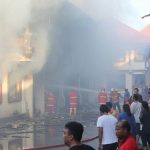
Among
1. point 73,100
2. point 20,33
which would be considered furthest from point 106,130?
point 73,100

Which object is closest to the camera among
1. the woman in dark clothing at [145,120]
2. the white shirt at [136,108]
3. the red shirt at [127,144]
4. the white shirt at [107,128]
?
the red shirt at [127,144]

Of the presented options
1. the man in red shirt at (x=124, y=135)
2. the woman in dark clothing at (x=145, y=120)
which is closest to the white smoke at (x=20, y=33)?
the woman in dark clothing at (x=145, y=120)

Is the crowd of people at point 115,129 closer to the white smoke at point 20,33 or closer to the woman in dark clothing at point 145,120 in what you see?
the woman in dark clothing at point 145,120

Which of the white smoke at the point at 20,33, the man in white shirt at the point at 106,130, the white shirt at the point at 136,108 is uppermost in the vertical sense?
the white smoke at the point at 20,33

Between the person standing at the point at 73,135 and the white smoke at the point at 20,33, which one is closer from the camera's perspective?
the person standing at the point at 73,135

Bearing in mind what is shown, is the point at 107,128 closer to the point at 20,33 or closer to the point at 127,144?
the point at 127,144

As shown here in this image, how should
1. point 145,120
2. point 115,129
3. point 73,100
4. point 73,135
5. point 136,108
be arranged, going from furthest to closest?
point 73,100 → point 136,108 → point 145,120 → point 115,129 → point 73,135

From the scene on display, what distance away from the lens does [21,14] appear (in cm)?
1135

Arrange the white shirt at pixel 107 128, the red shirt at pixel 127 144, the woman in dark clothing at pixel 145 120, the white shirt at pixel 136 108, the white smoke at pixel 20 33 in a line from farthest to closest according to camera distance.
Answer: the white smoke at pixel 20 33 → the white shirt at pixel 136 108 → the woman in dark clothing at pixel 145 120 → the white shirt at pixel 107 128 → the red shirt at pixel 127 144

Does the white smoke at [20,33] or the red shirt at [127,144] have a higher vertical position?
the white smoke at [20,33]

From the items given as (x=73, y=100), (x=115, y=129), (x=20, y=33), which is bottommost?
(x=115, y=129)

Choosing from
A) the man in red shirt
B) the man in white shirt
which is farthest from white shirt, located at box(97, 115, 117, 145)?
the man in red shirt

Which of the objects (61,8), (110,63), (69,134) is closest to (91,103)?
(110,63)

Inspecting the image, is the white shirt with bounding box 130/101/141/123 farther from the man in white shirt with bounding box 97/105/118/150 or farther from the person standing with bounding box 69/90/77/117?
the person standing with bounding box 69/90/77/117
